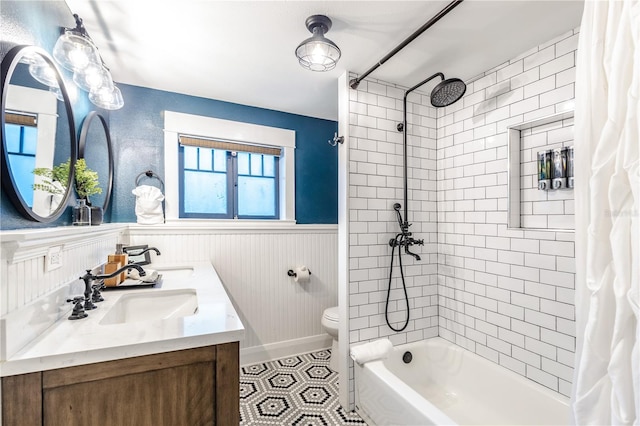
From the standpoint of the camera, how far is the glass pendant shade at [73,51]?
4.05ft

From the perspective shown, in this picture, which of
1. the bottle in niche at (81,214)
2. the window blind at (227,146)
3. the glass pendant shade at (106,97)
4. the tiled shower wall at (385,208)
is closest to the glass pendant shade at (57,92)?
the glass pendant shade at (106,97)

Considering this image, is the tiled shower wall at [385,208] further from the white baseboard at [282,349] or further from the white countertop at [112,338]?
the white countertop at [112,338]

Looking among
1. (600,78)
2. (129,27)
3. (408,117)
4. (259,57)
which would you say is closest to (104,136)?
(129,27)

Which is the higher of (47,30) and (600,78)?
(47,30)

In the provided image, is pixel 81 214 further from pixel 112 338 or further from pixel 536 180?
pixel 536 180

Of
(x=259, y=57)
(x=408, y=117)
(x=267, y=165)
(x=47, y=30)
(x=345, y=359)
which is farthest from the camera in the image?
(x=267, y=165)

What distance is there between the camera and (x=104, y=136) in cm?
208

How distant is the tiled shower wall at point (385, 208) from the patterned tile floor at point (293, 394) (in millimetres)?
252

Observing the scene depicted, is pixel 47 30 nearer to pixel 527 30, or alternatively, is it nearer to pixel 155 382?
pixel 155 382

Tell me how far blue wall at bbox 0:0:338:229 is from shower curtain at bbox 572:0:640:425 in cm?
186

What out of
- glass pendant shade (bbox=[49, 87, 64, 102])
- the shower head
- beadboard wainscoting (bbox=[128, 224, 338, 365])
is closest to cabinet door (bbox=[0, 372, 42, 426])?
glass pendant shade (bbox=[49, 87, 64, 102])

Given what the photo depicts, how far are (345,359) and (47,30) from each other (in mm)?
2420

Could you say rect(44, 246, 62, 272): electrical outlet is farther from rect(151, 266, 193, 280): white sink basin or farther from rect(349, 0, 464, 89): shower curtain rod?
rect(349, 0, 464, 89): shower curtain rod

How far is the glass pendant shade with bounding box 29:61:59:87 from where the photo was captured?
1.11 metres
